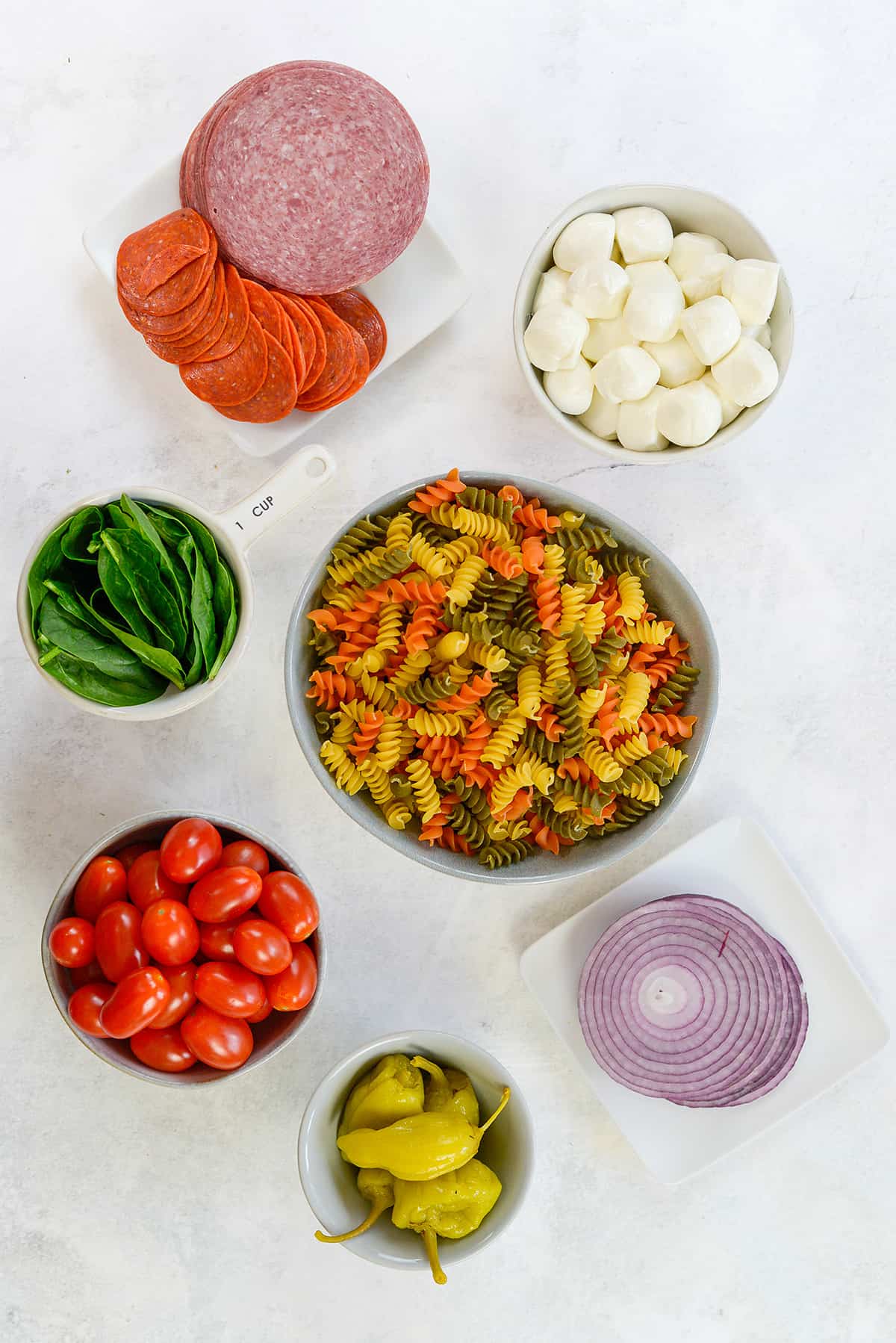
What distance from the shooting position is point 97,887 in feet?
5.28

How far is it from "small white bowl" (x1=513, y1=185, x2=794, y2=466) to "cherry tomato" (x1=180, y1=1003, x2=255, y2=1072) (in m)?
1.05

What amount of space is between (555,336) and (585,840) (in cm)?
80

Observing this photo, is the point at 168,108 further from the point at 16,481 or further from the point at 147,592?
the point at 147,592

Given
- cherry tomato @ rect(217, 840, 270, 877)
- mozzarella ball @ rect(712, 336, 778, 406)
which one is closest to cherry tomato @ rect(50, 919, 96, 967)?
cherry tomato @ rect(217, 840, 270, 877)

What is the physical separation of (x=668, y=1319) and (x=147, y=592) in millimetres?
1599

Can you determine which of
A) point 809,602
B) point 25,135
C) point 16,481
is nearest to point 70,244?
point 25,135

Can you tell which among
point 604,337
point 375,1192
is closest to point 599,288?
point 604,337

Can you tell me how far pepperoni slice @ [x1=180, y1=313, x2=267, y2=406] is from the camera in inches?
63.3

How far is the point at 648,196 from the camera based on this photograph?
1711 millimetres

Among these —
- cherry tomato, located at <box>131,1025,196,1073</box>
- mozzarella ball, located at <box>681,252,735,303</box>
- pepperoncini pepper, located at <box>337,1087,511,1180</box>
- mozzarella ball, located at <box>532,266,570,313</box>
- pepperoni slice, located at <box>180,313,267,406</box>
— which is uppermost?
pepperoni slice, located at <box>180,313,267,406</box>

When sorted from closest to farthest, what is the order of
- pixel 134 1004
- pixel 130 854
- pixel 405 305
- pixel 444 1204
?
pixel 134 1004 < pixel 444 1204 < pixel 130 854 < pixel 405 305

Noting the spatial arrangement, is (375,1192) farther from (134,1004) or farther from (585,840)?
(585,840)

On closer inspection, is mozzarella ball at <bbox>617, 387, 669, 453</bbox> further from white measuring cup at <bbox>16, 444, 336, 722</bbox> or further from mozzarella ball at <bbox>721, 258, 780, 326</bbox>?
white measuring cup at <bbox>16, 444, 336, 722</bbox>

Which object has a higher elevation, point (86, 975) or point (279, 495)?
point (279, 495)
